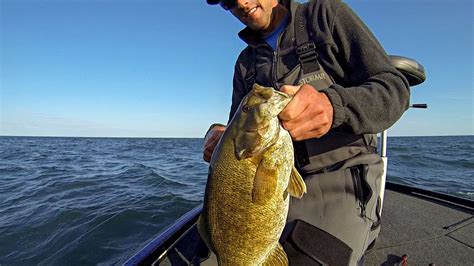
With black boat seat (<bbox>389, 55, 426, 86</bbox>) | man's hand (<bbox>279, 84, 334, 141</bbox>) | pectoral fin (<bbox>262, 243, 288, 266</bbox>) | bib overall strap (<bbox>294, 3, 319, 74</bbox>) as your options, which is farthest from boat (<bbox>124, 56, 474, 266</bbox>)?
man's hand (<bbox>279, 84, 334, 141</bbox>)

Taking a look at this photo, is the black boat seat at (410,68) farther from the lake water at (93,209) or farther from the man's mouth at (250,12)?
the lake water at (93,209)

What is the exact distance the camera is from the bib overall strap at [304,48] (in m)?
2.21

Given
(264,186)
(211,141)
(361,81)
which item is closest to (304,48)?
(361,81)

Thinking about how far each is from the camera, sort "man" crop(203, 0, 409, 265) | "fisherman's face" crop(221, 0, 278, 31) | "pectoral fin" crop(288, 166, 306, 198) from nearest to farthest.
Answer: "man" crop(203, 0, 409, 265), "pectoral fin" crop(288, 166, 306, 198), "fisherman's face" crop(221, 0, 278, 31)

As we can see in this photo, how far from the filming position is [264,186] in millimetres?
1746

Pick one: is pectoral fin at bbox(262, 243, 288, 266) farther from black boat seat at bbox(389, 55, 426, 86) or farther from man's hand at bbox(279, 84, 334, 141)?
black boat seat at bbox(389, 55, 426, 86)

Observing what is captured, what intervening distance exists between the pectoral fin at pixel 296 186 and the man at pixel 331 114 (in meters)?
0.25

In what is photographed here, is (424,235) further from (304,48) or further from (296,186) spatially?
(304,48)

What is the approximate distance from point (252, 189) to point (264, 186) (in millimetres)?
79

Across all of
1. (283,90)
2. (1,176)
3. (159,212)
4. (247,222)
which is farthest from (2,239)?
(1,176)

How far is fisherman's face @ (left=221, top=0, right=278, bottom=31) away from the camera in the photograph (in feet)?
8.32

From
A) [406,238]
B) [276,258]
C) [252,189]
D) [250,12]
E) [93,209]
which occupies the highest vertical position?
[250,12]

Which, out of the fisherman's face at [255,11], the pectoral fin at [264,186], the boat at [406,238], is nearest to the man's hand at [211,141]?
the pectoral fin at [264,186]

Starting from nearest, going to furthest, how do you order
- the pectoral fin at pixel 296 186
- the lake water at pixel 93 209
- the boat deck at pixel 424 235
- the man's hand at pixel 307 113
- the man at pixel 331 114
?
1. the man's hand at pixel 307 113
2. the man at pixel 331 114
3. the pectoral fin at pixel 296 186
4. the boat deck at pixel 424 235
5. the lake water at pixel 93 209
